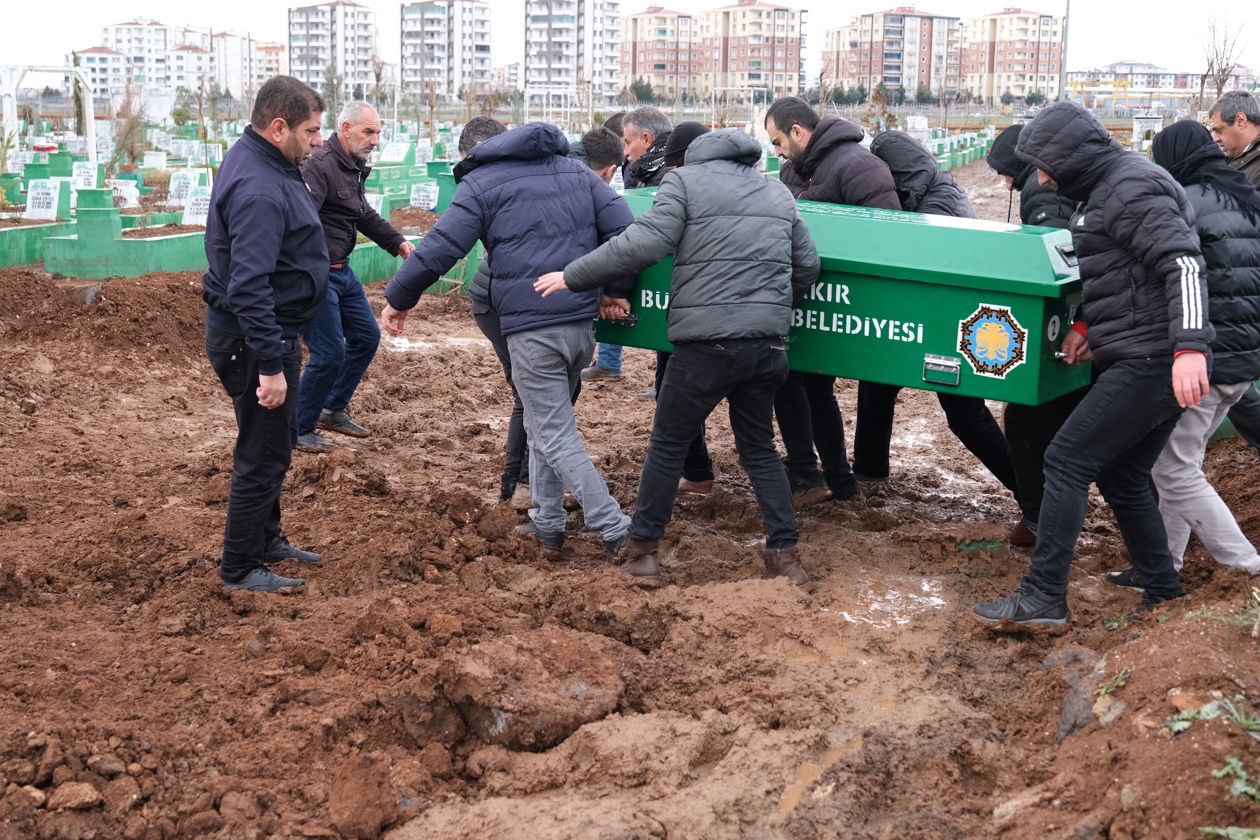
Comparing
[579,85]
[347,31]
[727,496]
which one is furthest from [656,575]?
[347,31]

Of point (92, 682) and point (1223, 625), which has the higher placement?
point (1223, 625)

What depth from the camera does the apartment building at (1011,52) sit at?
127500mm

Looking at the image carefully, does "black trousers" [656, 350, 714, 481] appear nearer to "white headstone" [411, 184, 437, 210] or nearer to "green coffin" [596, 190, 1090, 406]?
"green coffin" [596, 190, 1090, 406]

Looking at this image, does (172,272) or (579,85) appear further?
(579,85)

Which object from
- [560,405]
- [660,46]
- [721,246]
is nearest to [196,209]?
[560,405]

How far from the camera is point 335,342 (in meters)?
6.82

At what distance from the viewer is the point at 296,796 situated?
3232mm

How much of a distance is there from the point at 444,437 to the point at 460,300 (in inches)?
169

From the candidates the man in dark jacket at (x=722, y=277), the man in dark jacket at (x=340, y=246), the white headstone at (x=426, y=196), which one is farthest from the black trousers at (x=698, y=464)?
the white headstone at (x=426, y=196)

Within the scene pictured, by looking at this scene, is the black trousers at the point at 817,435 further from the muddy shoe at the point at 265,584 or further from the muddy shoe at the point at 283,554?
the muddy shoe at the point at 265,584

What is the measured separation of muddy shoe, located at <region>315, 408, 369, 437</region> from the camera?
7285 mm

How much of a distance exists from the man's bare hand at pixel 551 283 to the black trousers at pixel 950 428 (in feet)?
5.63

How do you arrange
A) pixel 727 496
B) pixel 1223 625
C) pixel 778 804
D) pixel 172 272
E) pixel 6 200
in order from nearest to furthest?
pixel 778 804 → pixel 1223 625 → pixel 727 496 → pixel 172 272 → pixel 6 200

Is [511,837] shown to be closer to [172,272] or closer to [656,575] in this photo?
[656,575]
